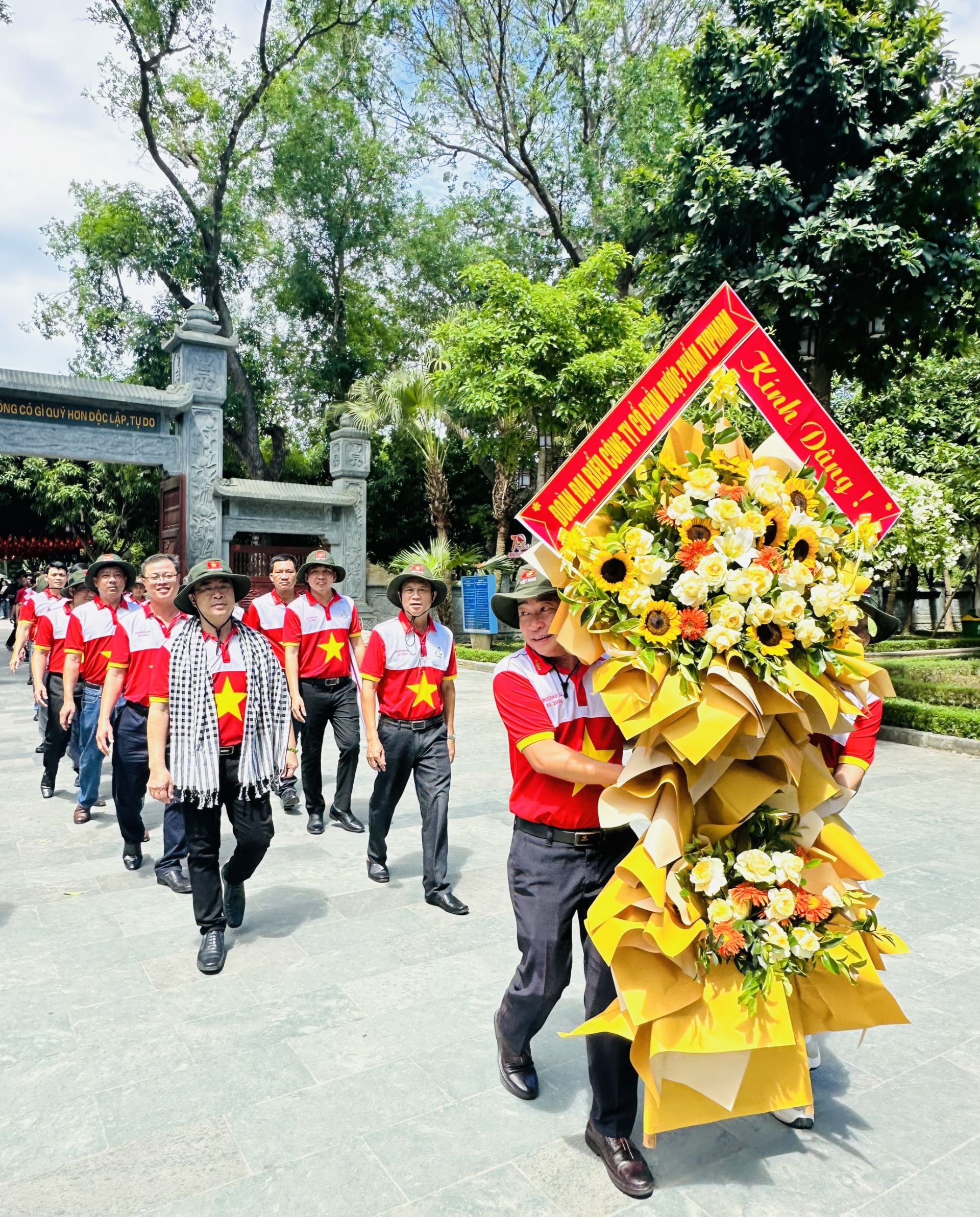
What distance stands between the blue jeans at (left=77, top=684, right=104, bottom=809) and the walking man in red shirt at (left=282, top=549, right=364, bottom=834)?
1.43 m

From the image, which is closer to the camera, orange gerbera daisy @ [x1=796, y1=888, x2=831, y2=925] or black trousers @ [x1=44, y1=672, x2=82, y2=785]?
orange gerbera daisy @ [x1=796, y1=888, x2=831, y2=925]

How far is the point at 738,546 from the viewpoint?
7.66 ft

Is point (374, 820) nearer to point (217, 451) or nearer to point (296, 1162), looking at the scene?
point (296, 1162)

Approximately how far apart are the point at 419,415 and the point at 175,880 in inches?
615

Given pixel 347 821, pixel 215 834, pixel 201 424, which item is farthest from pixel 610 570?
pixel 201 424

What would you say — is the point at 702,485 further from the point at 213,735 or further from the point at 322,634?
the point at 322,634

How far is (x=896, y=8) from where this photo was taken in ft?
29.5

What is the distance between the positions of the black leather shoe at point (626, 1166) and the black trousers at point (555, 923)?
0.04m

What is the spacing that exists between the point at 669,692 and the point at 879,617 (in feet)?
4.54

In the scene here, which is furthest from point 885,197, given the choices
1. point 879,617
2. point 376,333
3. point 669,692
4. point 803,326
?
point 376,333

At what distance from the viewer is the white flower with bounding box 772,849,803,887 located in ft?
7.96

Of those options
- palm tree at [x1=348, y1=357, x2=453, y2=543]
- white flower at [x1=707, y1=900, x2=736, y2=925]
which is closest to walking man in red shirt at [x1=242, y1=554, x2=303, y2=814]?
white flower at [x1=707, y1=900, x2=736, y2=925]

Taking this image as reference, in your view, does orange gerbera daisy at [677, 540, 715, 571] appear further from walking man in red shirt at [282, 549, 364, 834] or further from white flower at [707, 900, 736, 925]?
walking man in red shirt at [282, 549, 364, 834]

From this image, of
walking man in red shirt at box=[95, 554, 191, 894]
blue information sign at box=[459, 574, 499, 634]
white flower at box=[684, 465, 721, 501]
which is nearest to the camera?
white flower at box=[684, 465, 721, 501]
